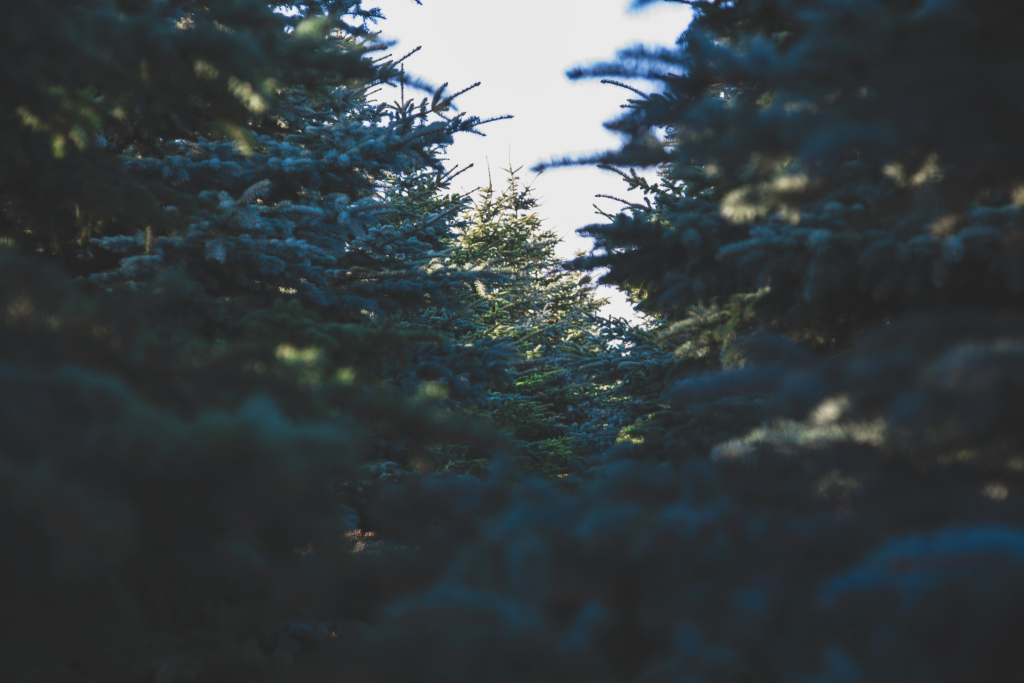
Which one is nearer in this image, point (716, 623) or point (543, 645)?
point (543, 645)

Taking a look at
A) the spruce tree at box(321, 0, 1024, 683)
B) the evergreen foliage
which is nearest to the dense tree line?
Result: the spruce tree at box(321, 0, 1024, 683)

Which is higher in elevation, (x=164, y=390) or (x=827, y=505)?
(x=164, y=390)

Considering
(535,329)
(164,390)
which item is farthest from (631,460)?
(535,329)

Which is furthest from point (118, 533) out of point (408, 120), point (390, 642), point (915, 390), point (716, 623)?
point (408, 120)

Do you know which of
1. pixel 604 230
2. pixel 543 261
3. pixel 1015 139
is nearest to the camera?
pixel 1015 139

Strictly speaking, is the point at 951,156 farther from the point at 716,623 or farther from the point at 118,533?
the point at 118,533

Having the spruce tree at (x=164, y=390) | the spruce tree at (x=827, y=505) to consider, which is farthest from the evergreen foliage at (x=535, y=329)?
the spruce tree at (x=827, y=505)

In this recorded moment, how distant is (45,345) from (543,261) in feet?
52.9

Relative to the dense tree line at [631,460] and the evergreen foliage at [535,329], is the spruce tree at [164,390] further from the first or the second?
the evergreen foliage at [535,329]

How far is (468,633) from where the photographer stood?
148 cm

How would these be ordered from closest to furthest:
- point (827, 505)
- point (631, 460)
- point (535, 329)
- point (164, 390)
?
point (827, 505) → point (164, 390) → point (631, 460) → point (535, 329)

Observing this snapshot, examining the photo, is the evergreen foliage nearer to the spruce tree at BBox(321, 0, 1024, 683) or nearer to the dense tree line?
the dense tree line

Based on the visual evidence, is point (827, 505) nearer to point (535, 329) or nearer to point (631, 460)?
point (631, 460)

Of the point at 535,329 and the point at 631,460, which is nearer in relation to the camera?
the point at 631,460
